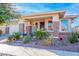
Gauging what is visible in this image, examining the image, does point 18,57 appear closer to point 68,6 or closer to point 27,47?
point 27,47

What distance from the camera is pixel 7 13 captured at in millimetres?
5680

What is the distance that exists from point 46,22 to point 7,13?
101 centimetres

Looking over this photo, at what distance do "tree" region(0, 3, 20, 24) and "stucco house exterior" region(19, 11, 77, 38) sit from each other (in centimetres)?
23

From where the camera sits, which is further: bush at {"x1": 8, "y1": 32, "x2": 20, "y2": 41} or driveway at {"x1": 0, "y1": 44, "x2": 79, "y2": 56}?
bush at {"x1": 8, "y1": 32, "x2": 20, "y2": 41}

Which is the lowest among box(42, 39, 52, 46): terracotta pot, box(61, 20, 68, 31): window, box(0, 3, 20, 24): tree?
box(42, 39, 52, 46): terracotta pot

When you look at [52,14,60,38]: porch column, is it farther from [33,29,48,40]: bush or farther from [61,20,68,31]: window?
[33,29,48,40]: bush

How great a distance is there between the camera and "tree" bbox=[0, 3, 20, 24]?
18.4ft

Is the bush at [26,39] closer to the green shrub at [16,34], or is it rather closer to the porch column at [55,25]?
the green shrub at [16,34]

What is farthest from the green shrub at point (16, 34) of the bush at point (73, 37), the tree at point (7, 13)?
the bush at point (73, 37)

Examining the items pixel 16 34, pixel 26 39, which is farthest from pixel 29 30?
pixel 16 34

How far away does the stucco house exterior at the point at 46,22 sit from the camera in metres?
5.63

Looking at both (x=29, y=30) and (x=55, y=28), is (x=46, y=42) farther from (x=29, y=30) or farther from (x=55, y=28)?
(x=29, y=30)

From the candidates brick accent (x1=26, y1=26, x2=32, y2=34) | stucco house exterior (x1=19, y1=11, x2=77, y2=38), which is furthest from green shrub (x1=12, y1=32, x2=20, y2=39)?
brick accent (x1=26, y1=26, x2=32, y2=34)

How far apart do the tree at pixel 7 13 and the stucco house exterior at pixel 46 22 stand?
→ 232 mm
